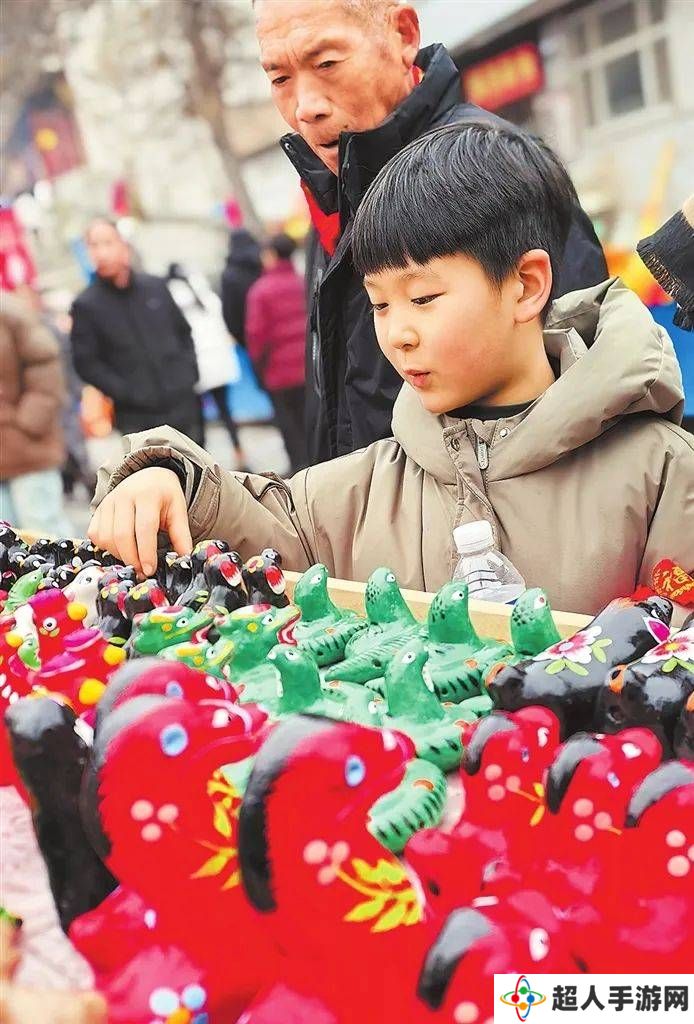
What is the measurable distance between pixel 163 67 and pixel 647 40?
329 centimetres

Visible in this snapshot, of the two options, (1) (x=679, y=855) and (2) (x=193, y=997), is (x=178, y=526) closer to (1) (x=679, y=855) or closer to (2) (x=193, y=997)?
(2) (x=193, y=997)

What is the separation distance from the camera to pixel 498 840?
866 millimetres

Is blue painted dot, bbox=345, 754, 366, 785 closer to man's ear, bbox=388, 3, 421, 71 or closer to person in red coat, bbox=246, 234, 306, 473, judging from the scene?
man's ear, bbox=388, 3, 421, 71

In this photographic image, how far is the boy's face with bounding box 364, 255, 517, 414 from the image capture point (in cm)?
163

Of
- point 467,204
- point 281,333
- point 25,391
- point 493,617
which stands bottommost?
point 281,333

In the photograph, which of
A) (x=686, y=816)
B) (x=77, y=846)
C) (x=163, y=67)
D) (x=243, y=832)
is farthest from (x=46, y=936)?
(x=163, y=67)

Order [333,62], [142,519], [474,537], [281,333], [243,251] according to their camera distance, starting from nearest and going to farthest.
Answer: [474,537], [142,519], [333,62], [281,333], [243,251]

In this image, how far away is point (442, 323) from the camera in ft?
5.33

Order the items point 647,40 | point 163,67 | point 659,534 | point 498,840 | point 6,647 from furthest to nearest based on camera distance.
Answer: point 163,67, point 647,40, point 659,534, point 6,647, point 498,840

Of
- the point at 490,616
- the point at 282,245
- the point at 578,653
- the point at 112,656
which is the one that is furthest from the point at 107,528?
the point at 282,245

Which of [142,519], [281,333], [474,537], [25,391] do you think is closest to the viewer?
[474,537]

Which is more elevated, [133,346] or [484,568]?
[484,568]

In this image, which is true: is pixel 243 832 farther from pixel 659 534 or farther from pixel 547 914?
pixel 659 534

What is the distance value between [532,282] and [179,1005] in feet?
4.18
